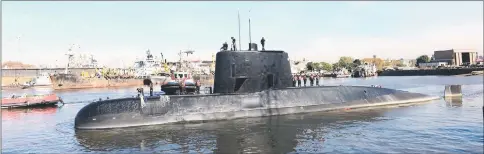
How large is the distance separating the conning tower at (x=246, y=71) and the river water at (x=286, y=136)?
1904 millimetres

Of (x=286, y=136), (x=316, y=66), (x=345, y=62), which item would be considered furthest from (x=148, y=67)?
(x=345, y=62)

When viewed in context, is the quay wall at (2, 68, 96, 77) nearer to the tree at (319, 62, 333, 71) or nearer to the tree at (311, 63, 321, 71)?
the tree at (311, 63, 321, 71)

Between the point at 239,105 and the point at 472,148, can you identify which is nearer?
the point at 472,148

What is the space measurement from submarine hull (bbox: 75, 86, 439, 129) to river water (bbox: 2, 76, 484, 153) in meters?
0.48

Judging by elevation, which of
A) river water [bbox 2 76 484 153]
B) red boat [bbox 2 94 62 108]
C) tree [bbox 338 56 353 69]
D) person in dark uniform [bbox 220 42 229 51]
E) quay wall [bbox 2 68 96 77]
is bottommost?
river water [bbox 2 76 484 153]

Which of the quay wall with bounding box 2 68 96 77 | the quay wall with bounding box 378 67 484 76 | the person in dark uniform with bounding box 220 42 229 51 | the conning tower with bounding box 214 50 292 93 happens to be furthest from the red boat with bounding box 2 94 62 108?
the quay wall with bounding box 378 67 484 76

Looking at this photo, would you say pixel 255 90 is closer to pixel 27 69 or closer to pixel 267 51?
pixel 267 51

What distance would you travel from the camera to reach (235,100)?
64.2 feet

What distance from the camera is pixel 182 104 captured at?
18.7 m

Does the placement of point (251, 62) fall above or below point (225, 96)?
above

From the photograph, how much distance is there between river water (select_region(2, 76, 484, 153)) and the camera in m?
13.0

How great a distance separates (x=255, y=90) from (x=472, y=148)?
35.1ft

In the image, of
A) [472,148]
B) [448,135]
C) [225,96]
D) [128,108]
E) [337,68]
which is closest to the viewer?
[472,148]

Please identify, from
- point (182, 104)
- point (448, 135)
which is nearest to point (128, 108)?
point (182, 104)
